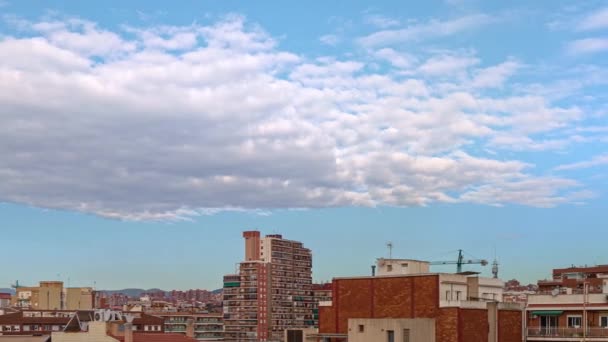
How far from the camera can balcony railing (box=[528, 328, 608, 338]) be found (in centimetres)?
7281

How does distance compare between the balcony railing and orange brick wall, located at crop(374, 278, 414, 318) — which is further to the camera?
orange brick wall, located at crop(374, 278, 414, 318)

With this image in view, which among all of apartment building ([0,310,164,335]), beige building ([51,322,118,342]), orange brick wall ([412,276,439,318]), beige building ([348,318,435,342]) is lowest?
apartment building ([0,310,164,335])

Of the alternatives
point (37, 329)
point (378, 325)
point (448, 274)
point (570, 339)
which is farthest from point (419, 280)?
point (37, 329)

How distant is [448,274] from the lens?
77500 mm

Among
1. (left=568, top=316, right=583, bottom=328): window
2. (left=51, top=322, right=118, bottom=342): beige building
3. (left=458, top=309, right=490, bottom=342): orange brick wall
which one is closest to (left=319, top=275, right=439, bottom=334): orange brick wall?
(left=458, top=309, right=490, bottom=342): orange brick wall

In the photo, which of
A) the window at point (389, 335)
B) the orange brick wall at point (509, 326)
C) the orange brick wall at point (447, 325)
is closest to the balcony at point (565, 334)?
the orange brick wall at point (509, 326)

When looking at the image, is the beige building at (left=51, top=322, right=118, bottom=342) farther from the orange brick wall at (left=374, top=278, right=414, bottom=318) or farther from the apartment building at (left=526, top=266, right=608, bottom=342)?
the apartment building at (left=526, top=266, right=608, bottom=342)

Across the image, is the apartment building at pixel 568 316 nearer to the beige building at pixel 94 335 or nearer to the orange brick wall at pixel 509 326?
the orange brick wall at pixel 509 326

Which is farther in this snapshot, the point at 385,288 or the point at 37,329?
the point at 37,329

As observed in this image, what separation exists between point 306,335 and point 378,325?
870 inches

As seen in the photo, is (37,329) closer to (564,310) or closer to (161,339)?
(161,339)

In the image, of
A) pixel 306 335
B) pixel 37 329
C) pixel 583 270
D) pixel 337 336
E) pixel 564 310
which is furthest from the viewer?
pixel 583 270

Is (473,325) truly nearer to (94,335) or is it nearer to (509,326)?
(509,326)

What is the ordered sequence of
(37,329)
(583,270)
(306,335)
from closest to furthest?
(306,335) → (37,329) → (583,270)
